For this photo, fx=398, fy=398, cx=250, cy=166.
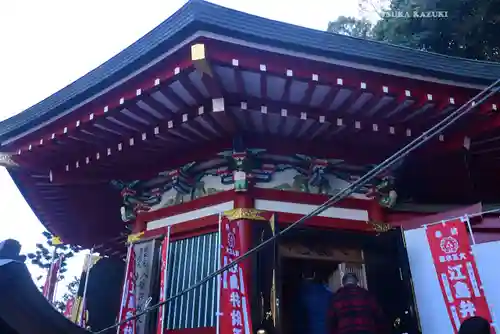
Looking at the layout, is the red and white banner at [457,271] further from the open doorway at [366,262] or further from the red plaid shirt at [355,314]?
the red plaid shirt at [355,314]

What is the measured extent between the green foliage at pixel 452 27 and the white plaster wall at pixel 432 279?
834 cm

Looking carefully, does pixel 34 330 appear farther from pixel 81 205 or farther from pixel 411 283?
pixel 81 205

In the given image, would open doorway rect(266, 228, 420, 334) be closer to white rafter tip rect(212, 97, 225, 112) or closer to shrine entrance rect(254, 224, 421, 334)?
shrine entrance rect(254, 224, 421, 334)

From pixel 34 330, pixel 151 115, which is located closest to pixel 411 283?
pixel 151 115

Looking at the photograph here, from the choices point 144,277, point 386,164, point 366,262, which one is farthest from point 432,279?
point 144,277

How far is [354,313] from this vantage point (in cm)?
418

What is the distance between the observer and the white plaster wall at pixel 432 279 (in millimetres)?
4441

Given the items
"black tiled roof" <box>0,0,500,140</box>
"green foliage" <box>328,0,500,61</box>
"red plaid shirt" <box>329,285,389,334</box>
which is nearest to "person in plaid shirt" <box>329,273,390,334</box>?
"red plaid shirt" <box>329,285,389,334</box>

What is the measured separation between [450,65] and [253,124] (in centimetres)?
239

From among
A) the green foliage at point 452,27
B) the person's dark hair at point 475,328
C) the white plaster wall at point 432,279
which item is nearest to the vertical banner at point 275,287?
the white plaster wall at point 432,279

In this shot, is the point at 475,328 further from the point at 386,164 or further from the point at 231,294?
the point at 231,294

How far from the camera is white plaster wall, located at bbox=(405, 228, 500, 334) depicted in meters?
4.44

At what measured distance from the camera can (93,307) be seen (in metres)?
7.64

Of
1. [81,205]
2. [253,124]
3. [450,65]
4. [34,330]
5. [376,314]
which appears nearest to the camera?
[34,330]
